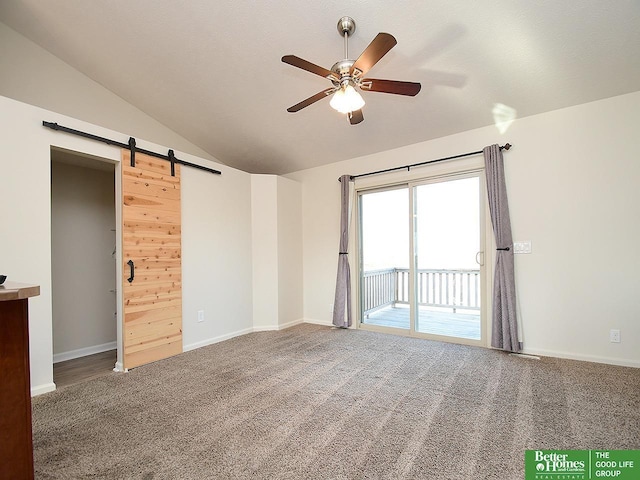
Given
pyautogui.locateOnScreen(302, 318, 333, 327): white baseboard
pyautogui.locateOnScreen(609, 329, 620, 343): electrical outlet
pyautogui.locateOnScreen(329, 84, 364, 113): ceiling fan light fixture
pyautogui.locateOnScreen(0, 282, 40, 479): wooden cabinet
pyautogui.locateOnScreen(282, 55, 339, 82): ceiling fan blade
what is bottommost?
pyautogui.locateOnScreen(302, 318, 333, 327): white baseboard

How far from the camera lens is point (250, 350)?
3.67 m

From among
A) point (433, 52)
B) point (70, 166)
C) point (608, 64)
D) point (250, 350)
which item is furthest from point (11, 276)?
point (608, 64)

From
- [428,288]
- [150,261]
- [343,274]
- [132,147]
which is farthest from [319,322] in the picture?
[132,147]

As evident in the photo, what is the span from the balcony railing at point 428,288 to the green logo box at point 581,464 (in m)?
3.26

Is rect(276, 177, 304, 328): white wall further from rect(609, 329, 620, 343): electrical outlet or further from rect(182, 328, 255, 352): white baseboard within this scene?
rect(609, 329, 620, 343): electrical outlet

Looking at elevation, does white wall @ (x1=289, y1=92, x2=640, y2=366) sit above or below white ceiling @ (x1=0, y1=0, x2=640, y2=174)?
below

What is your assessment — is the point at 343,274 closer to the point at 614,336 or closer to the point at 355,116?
the point at 355,116

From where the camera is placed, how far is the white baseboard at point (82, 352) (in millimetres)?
3545

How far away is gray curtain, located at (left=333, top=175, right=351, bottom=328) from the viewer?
4617 millimetres

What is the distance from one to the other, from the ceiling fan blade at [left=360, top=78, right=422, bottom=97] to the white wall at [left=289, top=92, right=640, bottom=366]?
1902mm

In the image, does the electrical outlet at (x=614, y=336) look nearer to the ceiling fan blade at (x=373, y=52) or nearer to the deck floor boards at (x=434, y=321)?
the deck floor boards at (x=434, y=321)

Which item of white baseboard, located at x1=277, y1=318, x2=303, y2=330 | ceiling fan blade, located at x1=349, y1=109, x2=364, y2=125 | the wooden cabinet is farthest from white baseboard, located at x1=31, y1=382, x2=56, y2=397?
ceiling fan blade, located at x1=349, y1=109, x2=364, y2=125

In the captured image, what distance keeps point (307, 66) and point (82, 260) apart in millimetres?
3803

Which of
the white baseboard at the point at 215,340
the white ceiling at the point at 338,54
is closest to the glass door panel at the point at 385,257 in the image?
the white ceiling at the point at 338,54
